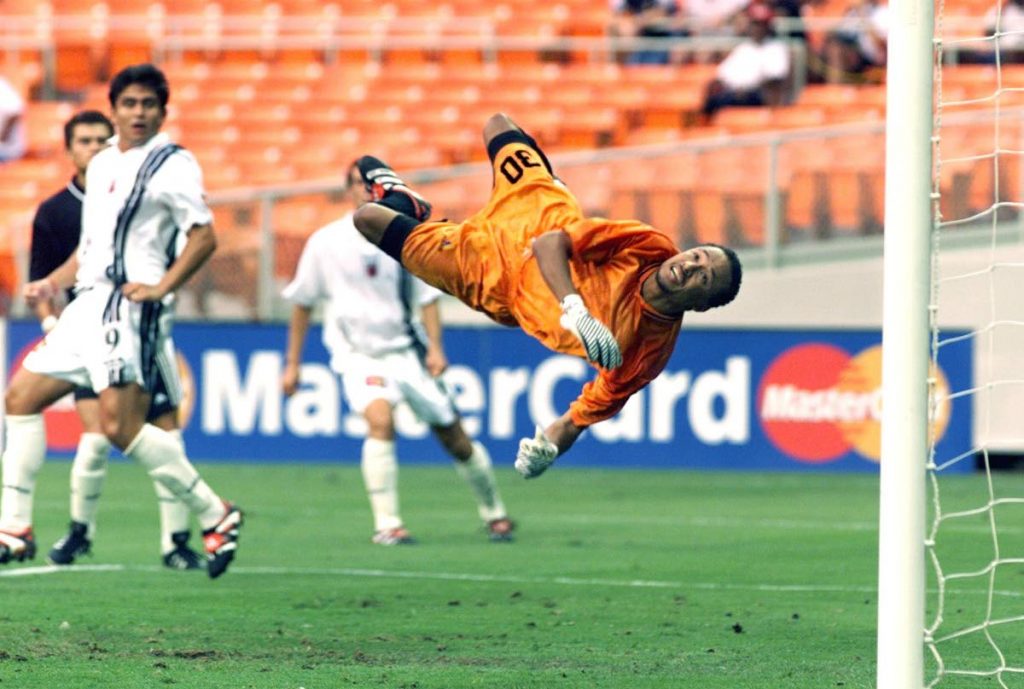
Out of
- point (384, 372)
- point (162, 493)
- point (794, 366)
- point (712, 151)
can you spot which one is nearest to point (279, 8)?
point (712, 151)

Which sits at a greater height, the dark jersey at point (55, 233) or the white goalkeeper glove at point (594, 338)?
the dark jersey at point (55, 233)

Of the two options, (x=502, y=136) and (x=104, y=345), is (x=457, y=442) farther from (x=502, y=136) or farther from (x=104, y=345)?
(x=502, y=136)

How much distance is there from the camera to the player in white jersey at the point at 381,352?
11039 millimetres

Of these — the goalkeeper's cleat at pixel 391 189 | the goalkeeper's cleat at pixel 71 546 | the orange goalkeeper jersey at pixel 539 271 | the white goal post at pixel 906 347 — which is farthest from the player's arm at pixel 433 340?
the white goal post at pixel 906 347

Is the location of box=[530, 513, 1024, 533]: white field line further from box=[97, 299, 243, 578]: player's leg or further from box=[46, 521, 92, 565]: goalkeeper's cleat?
box=[97, 299, 243, 578]: player's leg

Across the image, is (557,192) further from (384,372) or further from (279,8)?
(279,8)

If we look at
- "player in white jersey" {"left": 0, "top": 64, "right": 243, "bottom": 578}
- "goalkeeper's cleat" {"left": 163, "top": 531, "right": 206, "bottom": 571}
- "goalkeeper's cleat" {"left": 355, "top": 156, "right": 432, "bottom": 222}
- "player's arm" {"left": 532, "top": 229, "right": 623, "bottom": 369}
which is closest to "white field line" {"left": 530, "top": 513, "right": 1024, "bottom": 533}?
"goalkeeper's cleat" {"left": 163, "top": 531, "right": 206, "bottom": 571}

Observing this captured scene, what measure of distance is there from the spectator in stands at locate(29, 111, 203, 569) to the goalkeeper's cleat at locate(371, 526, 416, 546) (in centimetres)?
151

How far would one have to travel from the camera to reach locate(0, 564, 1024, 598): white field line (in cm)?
905

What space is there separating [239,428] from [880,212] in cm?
573

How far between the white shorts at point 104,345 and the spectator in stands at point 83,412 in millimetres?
573

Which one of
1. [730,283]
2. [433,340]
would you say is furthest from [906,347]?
[433,340]

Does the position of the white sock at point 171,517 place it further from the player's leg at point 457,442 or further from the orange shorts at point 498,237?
the orange shorts at point 498,237

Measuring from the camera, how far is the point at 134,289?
27.6ft
